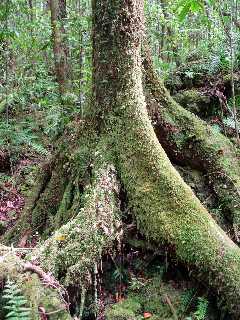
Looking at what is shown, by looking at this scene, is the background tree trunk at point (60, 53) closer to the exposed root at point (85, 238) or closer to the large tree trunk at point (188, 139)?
the large tree trunk at point (188, 139)

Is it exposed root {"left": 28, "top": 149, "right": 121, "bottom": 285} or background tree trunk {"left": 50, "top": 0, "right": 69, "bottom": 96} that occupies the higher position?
background tree trunk {"left": 50, "top": 0, "right": 69, "bottom": 96}

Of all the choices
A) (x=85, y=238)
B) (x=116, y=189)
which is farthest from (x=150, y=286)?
(x=116, y=189)

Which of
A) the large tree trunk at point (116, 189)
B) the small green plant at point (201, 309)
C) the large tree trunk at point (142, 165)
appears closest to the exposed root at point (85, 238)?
the large tree trunk at point (116, 189)

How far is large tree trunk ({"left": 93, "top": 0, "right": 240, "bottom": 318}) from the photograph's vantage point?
162 inches

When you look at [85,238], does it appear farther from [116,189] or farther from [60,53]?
[60,53]

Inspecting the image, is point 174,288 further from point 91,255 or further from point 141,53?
point 141,53

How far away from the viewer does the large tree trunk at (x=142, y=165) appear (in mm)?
4124

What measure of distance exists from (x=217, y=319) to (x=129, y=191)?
155 cm

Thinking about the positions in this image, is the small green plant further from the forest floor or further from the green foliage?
the green foliage

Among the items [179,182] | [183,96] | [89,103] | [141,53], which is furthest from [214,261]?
[183,96]

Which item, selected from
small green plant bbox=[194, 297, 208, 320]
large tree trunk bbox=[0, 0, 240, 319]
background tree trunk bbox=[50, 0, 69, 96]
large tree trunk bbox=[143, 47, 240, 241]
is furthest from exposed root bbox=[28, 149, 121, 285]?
background tree trunk bbox=[50, 0, 69, 96]

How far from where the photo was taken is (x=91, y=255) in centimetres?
415

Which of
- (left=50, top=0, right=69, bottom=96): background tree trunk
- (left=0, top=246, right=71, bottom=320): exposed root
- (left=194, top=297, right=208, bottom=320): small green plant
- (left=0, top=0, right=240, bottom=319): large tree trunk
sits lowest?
(left=194, top=297, right=208, bottom=320): small green plant

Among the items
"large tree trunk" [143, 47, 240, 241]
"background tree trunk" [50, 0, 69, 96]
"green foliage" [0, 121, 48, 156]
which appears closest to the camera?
"large tree trunk" [143, 47, 240, 241]
